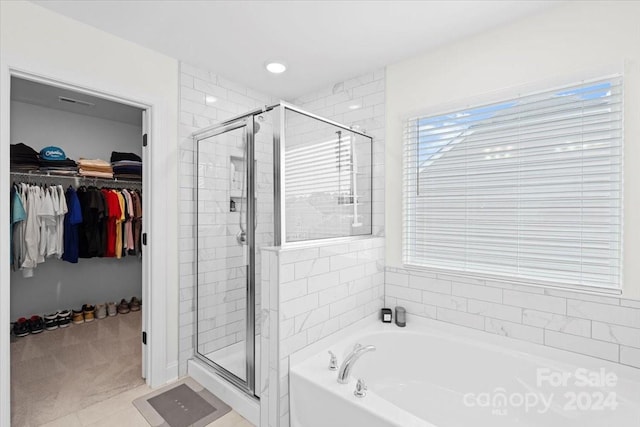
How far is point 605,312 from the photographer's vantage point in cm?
169

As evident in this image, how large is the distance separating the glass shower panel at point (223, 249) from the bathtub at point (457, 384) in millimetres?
663

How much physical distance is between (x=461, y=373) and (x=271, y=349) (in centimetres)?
124

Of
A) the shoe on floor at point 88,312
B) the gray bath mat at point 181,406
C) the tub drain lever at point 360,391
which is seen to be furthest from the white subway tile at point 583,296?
the shoe on floor at point 88,312

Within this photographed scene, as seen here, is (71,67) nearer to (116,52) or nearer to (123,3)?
(116,52)

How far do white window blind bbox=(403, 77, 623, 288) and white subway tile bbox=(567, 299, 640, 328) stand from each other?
0.39ft

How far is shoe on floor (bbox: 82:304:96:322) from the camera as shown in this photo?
143 inches

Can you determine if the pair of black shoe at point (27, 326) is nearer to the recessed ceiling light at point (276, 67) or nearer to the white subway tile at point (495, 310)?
the recessed ceiling light at point (276, 67)

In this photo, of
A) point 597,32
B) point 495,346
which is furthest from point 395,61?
point 495,346

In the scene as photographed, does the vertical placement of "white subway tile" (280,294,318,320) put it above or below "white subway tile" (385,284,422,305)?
above

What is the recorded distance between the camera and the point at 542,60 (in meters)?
1.86

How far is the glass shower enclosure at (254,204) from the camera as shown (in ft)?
6.23

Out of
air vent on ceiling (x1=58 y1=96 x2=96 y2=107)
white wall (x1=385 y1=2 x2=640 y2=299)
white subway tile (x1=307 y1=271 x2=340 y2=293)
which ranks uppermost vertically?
air vent on ceiling (x1=58 y1=96 x2=96 y2=107)

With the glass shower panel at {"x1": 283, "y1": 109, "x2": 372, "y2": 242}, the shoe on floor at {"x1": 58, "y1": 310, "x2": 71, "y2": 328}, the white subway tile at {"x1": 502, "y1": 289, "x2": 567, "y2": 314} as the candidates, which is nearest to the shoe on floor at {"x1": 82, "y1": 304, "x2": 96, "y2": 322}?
the shoe on floor at {"x1": 58, "y1": 310, "x2": 71, "y2": 328}

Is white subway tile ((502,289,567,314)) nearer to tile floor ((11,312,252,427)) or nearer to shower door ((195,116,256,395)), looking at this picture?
shower door ((195,116,256,395))
